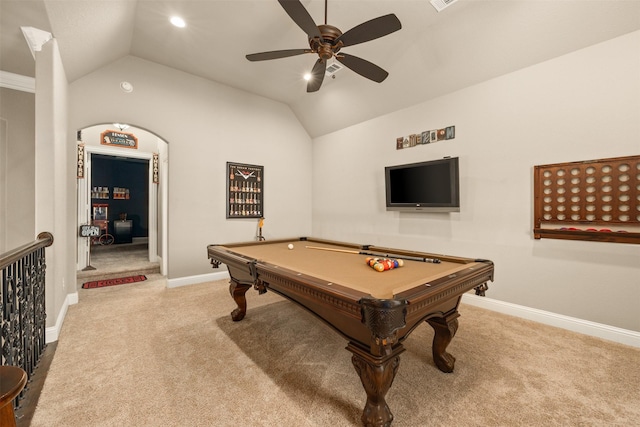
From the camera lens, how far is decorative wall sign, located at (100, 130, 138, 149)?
4.92m

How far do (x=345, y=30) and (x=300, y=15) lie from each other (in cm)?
136

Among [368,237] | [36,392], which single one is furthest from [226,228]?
[36,392]

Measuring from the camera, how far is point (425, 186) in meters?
3.64

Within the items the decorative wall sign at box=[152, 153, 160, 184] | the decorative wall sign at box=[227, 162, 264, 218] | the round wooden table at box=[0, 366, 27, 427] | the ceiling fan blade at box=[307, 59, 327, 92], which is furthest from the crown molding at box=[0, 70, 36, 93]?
the round wooden table at box=[0, 366, 27, 427]

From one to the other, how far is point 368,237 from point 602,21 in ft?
11.1

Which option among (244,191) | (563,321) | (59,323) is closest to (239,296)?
(59,323)

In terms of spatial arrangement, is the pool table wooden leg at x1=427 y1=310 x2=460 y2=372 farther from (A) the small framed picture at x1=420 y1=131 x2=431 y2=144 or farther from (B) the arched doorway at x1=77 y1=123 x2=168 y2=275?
(B) the arched doorway at x1=77 y1=123 x2=168 y2=275

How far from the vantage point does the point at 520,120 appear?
9.53ft

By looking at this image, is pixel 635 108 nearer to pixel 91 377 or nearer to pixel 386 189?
pixel 386 189

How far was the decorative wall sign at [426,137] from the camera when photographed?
3481 mm

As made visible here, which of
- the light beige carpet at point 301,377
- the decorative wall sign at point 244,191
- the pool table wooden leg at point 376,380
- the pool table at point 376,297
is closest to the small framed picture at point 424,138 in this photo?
the pool table at point 376,297

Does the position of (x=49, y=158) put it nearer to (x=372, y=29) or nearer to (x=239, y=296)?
(x=239, y=296)

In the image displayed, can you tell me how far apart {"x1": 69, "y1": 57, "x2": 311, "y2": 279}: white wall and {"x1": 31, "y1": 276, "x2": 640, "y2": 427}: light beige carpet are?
1.69m

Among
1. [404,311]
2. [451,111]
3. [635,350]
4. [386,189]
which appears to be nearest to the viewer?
[404,311]
